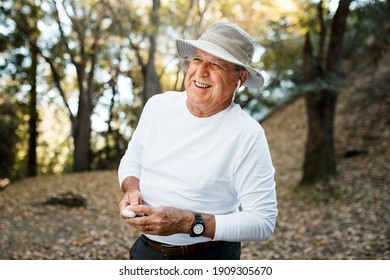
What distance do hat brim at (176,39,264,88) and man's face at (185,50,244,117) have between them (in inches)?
2.3

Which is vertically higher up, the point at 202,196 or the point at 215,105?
the point at 215,105

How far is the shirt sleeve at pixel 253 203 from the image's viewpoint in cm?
167

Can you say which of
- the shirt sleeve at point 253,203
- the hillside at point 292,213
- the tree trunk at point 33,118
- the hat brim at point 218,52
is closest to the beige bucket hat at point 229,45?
the hat brim at point 218,52

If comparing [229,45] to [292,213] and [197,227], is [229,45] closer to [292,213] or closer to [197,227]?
[197,227]

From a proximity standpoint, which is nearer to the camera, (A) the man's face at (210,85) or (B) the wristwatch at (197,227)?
(B) the wristwatch at (197,227)

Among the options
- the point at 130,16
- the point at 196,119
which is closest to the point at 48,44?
the point at 130,16

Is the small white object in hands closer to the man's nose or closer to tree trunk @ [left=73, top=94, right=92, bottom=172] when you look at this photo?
the man's nose

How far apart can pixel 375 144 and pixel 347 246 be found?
501cm

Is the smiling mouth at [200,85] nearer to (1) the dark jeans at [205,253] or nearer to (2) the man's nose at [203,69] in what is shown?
(2) the man's nose at [203,69]

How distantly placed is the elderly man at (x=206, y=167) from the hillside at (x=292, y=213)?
3.17m

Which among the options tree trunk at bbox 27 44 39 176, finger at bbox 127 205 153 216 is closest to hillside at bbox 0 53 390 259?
tree trunk at bbox 27 44 39 176

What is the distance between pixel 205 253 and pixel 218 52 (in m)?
1.00

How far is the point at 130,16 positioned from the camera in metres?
9.93

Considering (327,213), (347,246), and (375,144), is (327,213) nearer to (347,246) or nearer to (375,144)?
(347,246)
